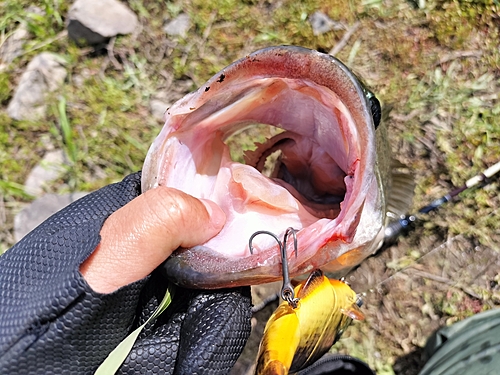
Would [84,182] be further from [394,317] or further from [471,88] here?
[471,88]

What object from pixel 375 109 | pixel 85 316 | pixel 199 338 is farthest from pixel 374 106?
pixel 85 316

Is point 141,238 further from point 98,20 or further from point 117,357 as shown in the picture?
point 98,20

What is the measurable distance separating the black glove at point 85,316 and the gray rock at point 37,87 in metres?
1.89

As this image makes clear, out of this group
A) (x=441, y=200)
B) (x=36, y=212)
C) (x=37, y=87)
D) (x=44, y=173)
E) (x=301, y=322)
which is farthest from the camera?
Result: (x=37, y=87)

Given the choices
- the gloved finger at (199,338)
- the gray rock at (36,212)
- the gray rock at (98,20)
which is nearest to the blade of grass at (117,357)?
the gloved finger at (199,338)

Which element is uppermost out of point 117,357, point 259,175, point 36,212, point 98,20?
point 98,20

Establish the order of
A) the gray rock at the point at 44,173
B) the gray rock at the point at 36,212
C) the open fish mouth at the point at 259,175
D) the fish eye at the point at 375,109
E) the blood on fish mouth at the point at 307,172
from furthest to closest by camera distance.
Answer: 1. the gray rock at the point at 44,173
2. the gray rock at the point at 36,212
3. the blood on fish mouth at the point at 307,172
4. the fish eye at the point at 375,109
5. the open fish mouth at the point at 259,175

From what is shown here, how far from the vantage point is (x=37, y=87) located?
10.5ft

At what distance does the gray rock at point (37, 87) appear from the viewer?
3186 mm

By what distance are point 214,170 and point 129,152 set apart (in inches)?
61.2

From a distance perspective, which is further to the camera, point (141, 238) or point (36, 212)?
point (36, 212)

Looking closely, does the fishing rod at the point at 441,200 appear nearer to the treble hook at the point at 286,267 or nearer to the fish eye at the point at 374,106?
the fish eye at the point at 374,106

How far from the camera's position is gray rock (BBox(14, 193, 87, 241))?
2871 millimetres

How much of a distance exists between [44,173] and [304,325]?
220cm
